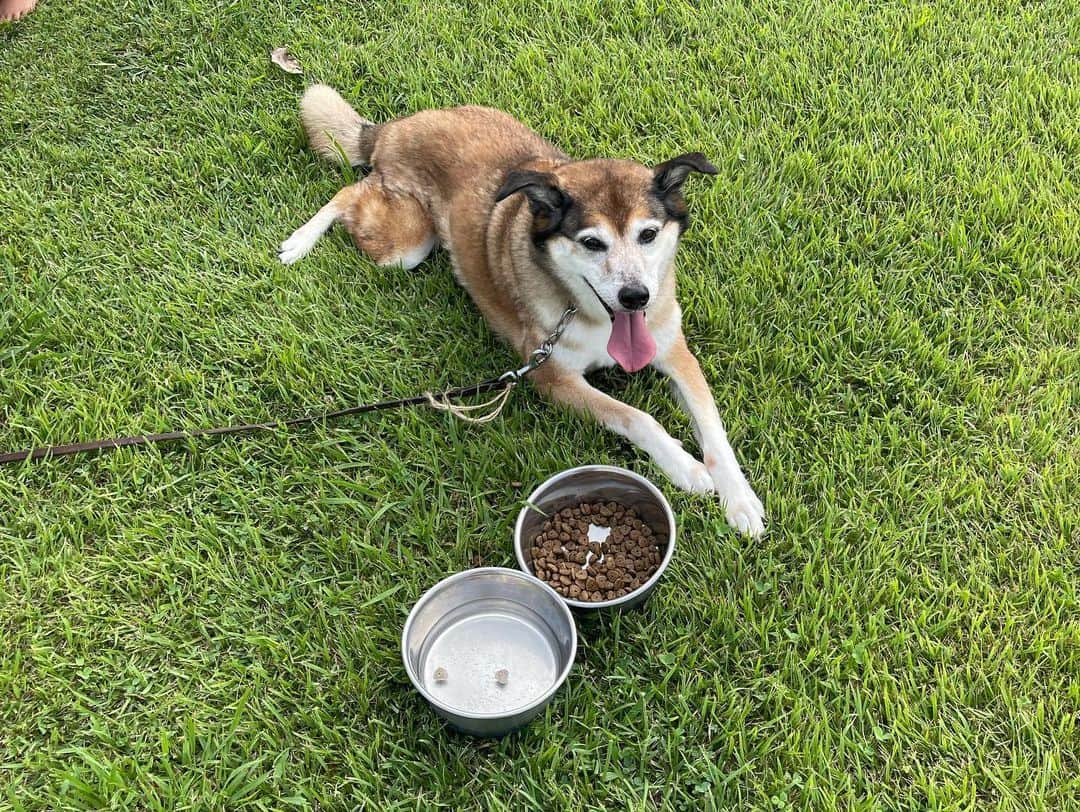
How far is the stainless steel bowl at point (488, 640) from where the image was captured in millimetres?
2531

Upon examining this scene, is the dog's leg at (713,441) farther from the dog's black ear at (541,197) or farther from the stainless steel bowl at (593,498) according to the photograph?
the dog's black ear at (541,197)

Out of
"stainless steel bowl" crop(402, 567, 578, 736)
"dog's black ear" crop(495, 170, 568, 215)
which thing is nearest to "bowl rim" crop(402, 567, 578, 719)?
"stainless steel bowl" crop(402, 567, 578, 736)

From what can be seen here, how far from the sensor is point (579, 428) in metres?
3.29

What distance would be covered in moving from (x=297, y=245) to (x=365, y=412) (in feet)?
3.80

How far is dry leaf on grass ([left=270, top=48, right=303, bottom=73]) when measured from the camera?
5098 millimetres

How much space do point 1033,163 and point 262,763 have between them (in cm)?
442

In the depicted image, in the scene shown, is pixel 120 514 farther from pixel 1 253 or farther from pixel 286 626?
pixel 1 253

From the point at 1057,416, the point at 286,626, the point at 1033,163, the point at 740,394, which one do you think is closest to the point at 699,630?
the point at 740,394

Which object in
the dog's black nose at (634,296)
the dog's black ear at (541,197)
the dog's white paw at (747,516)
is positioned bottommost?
the dog's white paw at (747,516)

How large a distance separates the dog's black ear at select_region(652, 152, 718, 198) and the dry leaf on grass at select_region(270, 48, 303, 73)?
2931 millimetres

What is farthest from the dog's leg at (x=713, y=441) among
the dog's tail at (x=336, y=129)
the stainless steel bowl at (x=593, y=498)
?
the dog's tail at (x=336, y=129)

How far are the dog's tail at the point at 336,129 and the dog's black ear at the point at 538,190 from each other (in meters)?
1.56

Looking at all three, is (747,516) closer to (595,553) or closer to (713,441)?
(713,441)

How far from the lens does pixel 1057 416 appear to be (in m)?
3.21
